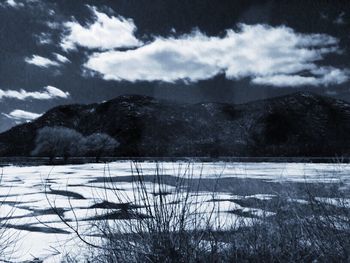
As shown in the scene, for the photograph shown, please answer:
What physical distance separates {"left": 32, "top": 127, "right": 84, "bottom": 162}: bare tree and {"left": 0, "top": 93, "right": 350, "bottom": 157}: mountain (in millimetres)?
74723

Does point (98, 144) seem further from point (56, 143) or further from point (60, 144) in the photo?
point (56, 143)

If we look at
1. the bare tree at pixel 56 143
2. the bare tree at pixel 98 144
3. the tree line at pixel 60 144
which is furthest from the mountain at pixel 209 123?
the bare tree at pixel 56 143

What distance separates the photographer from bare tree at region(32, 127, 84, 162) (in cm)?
4350

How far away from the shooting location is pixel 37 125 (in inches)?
5576

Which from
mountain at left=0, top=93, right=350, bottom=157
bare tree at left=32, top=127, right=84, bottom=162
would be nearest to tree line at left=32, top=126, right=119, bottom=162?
bare tree at left=32, top=127, right=84, bottom=162

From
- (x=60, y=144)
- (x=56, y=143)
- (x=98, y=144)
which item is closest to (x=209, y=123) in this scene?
(x=98, y=144)

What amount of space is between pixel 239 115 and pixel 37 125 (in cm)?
8804

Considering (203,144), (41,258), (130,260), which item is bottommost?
(41,258)

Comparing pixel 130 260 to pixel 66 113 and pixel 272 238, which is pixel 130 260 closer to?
pixel 272 238

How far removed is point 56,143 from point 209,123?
111021mm

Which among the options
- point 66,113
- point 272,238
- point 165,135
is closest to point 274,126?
point 165,135

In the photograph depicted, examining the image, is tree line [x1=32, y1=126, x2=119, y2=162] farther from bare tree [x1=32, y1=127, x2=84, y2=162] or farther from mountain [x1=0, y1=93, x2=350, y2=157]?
mountain [x1=0, y1=93, x2=350, y2=157]

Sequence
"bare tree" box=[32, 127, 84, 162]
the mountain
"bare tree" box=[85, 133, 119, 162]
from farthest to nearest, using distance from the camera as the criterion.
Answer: the mountain < "bare tree" box=[85, 133, 119, 162] < "bare tree" box=[32, 127, 84, 162]

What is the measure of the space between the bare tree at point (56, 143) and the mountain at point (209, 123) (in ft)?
245
